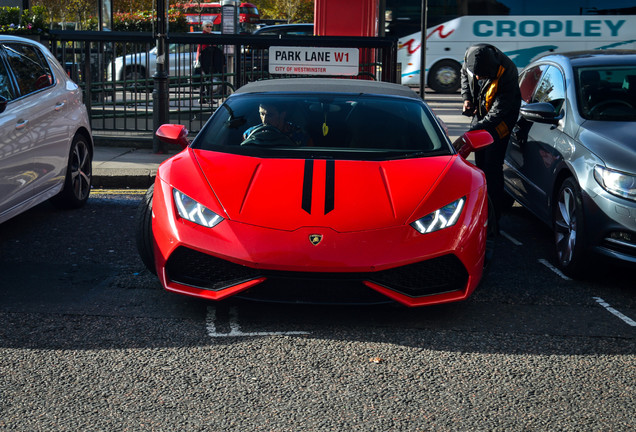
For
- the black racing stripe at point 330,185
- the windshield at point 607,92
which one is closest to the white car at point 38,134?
the black racing stripe at point 330,185

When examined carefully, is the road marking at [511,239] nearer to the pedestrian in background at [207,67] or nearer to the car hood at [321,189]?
the car hood at [321,189]

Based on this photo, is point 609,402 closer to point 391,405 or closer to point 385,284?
point 391,405

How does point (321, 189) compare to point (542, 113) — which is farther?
point (542, 113)

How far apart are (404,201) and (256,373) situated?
1359mm

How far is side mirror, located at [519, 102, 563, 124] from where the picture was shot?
651 cm

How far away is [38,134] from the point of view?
6.91 meters

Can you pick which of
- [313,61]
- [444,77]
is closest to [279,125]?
[313,61]

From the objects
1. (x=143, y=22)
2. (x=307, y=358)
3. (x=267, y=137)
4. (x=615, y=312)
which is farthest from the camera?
(x=143, y=22)

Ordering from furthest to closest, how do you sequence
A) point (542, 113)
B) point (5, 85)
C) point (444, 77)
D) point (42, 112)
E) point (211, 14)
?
point (211, 14)
point (444, 77)
point (42, 112)
point (5, 85)
point (542, 113)

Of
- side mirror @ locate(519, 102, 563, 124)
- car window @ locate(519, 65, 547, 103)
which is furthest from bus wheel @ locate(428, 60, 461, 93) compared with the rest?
side mirror @ locate(519, 102, 563, 124)

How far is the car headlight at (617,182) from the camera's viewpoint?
544 centimetres

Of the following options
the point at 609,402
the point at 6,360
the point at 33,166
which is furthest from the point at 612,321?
the point at 33,166

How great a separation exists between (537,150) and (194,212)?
3252 millimetres

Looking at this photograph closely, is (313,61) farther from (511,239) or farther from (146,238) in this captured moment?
(146,238)
